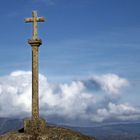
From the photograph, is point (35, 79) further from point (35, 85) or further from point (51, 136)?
point (51, 136)

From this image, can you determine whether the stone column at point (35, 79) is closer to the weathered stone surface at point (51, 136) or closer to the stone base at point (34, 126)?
the stone base at point (34, 126)

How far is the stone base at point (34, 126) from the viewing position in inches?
1129

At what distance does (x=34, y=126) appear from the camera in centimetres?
2881

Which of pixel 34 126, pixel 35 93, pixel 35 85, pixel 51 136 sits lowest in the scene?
pixel 51 136

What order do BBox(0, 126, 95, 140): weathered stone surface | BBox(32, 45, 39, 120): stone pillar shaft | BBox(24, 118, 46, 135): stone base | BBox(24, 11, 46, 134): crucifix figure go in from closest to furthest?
BBox(0, 126, 95, 140): weathered stone surface, BBox(24, 118, 46, 135): stone base, BBox(24, 11, 46, 134): crucifix figure, BBox(32, 45, 39, 120): stone pillar shaft

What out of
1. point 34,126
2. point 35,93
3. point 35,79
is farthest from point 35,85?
point 34,126

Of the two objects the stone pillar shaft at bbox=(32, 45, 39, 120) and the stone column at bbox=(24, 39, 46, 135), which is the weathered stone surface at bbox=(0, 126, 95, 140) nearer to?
the stone column at bbox=(24, 39, 46, 135)

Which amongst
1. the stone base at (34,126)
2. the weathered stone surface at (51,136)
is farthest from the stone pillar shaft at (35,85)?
the weathered stone surface at (51,136)

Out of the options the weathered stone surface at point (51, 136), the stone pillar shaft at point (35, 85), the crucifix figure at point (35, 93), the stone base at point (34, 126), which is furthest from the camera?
the stone pillar shaft at point (35, 85)

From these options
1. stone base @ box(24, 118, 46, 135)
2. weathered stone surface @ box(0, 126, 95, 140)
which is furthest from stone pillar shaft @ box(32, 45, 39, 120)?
weathered stone surface @ box(0, 126, 95, 140)

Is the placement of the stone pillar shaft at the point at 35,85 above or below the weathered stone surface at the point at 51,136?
above

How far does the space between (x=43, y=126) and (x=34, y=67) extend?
Answer: 444cm

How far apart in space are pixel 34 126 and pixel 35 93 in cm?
250

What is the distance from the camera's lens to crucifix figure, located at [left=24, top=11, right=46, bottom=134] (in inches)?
1134
